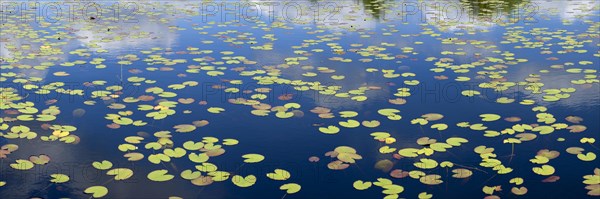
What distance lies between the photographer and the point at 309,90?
21.0 feet

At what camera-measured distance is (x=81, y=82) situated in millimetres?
6781

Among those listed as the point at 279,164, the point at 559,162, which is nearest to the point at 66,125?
the point at 279,164

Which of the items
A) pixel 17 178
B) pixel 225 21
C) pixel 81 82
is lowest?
pixel 17 178

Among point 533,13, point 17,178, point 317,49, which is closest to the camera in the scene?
point 17,178

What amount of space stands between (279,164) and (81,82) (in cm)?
325

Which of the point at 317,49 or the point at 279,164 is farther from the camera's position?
the point at 317,49

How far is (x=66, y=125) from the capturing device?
5.37 metres

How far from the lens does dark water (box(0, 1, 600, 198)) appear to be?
4285 mm

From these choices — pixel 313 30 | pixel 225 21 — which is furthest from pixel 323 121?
pixel 225 21

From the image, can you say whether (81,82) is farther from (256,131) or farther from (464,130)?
(464,130)

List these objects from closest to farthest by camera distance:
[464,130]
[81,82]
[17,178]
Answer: [17,178], [464,130], [81,82]

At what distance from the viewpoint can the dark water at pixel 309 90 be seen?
4.29 m

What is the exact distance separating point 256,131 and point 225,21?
655 cm

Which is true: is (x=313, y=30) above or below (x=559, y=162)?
above
